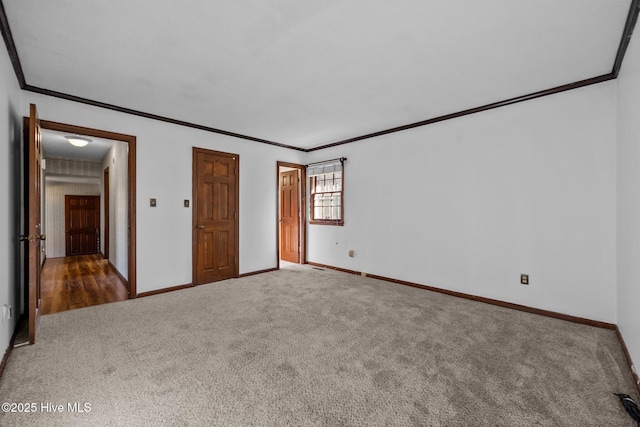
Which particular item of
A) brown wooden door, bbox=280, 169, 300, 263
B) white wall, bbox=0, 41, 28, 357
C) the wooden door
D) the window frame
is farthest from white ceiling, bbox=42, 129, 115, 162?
the window frame

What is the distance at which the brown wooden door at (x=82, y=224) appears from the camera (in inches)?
308

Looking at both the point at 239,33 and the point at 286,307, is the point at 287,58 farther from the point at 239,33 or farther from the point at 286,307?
the point at 286,307

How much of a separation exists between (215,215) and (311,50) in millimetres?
3107

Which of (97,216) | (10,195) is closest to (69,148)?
(97,216)

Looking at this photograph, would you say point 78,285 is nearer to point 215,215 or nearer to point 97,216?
point 215,215

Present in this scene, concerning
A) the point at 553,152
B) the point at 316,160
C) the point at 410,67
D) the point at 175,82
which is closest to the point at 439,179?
the point at 553,152

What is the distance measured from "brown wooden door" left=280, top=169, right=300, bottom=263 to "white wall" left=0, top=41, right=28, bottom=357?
13.4 ft

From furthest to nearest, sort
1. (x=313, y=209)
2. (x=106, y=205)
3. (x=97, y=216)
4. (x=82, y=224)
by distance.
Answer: (x=97, y=216) → (x=82, y=224) → (x=106, y=205) → (x=313, y=209)

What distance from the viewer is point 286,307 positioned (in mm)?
3463

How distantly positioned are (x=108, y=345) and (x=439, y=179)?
4.13m

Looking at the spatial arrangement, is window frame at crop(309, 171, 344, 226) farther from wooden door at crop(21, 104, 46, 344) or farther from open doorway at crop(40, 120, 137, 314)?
wooden door at crop(21, 104, 46, 344)

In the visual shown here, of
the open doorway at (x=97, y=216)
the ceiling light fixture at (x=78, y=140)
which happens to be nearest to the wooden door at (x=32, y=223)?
the open doorway at (x=97, y=216)

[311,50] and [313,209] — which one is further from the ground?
[311,50]

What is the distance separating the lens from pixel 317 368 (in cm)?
213
